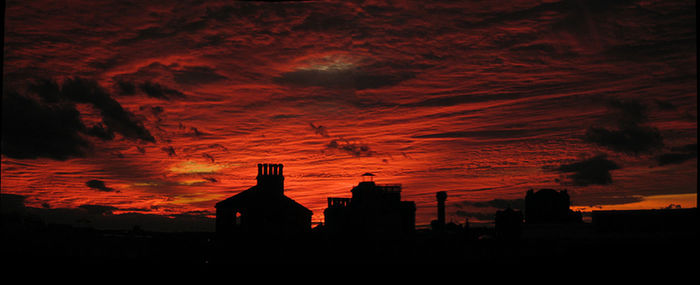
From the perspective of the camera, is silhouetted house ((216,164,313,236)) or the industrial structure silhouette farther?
silhouetted house ((216,164,313,236))

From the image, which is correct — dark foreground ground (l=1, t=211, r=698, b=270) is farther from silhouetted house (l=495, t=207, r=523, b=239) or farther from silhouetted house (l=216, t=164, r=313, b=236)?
silhouetted house (l=495, t=207, r=523, b=239)

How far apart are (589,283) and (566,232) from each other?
3846cm

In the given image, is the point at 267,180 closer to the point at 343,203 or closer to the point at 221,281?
the point at 343,203

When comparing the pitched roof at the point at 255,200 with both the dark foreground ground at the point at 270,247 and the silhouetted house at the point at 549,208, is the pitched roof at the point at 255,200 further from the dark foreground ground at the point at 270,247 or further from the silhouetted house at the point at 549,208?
the silhouetted house at the point at 549,208

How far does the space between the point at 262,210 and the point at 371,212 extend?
27.4ft

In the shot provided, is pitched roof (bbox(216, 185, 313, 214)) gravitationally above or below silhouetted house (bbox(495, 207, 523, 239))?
above

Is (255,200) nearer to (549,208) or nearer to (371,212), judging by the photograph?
(371,212)

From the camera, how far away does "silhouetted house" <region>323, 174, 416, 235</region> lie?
4147 centimetres

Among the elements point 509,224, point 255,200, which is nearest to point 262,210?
point 255,200

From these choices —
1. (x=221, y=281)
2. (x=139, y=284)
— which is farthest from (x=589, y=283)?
(x=139, y=284)

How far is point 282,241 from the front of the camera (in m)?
32.2

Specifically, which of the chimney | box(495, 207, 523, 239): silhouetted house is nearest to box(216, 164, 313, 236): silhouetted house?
the chimney

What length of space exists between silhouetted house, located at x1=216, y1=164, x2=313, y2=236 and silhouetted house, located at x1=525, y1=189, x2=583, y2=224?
33.4 meters

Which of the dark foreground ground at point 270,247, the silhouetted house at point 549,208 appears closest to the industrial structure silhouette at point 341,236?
the dark foreground ground at point 270,247
